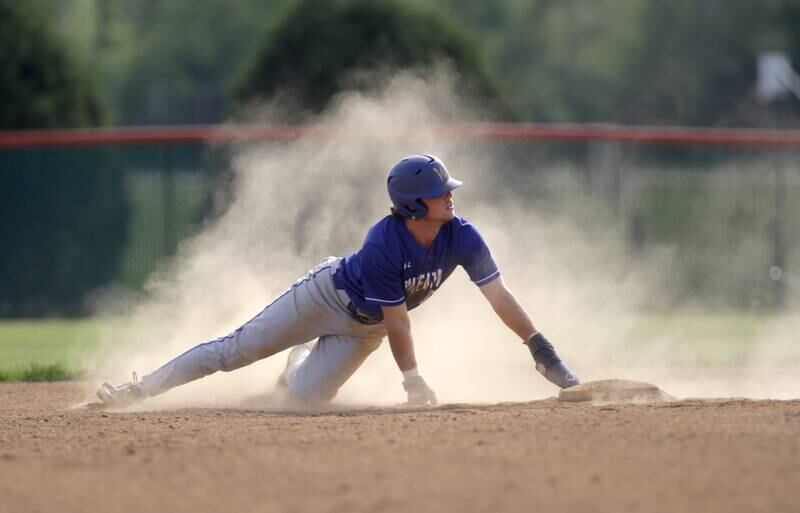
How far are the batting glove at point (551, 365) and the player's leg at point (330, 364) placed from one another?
0.89m

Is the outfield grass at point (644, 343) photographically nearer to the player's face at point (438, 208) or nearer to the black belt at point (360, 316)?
the black belt at point (360, 316)

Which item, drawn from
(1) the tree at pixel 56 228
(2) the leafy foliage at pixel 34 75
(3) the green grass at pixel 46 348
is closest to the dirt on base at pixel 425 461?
(3) the green grass at pixel 46 348

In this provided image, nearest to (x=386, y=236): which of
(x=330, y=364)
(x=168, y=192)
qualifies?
(x=330, y=364)

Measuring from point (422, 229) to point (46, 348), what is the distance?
640 cm

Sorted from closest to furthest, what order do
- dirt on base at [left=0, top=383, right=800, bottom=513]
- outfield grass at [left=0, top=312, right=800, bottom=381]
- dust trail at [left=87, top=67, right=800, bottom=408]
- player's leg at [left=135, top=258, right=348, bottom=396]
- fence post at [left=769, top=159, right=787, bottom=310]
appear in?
dirt on base at [left=0, top=383, right=800, bottom=513]
player's leg at [left=135, top=258, right=348, bottom=396]
dust trail at [left=87, top=67, right=800, bottom=408]
outfield grass at [left=0, top=312, right=800, bottom=381]
fence post at [left=769, top=159, right=787, bottom=310]

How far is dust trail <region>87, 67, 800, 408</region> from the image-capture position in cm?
908

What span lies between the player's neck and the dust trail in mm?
1184

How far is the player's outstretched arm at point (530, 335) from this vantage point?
696 centimetres

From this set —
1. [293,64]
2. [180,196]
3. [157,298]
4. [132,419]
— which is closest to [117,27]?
[293,64]

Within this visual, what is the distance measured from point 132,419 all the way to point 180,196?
345 inches

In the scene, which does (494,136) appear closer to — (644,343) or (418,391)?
(644,343)

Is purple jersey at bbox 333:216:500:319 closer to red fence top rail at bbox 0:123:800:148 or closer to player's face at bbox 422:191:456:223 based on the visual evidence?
player's face at bbox 422:191:456:223

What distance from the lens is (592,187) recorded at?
1524 centimetres

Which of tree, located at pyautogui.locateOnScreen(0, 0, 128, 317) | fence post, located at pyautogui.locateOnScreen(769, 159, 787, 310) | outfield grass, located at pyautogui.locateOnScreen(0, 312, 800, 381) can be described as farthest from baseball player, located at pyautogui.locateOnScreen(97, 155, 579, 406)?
fence post, located at pyautogui.locateOnScreen(769, 159, 787, 310)
